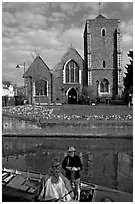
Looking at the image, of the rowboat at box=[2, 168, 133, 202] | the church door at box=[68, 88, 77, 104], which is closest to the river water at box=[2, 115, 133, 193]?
the rowboat at box=[2, 168, 133, 202]

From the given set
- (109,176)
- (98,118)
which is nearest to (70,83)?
(98,118)

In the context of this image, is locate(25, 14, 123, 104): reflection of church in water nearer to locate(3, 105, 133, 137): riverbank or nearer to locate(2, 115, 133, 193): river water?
locate(3, 105, 133, 137): riverbank

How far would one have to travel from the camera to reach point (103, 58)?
4131cm

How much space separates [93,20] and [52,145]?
31.0 meters

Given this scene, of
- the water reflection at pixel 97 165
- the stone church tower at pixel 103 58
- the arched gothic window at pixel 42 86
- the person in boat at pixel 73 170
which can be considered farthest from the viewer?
the arched gothic window at pixel 42 86

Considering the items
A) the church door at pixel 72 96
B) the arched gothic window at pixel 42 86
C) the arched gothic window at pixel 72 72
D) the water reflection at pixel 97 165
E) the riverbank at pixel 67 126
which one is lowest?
the water reflection at pixel 97 165

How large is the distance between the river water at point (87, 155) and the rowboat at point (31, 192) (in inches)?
90.9

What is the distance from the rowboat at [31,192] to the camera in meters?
6.05

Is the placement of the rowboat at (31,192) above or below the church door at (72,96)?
below

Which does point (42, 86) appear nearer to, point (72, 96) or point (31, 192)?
point (72, 96)

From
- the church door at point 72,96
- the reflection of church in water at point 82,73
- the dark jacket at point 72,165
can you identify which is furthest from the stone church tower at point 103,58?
the dark jacket at point 72,165

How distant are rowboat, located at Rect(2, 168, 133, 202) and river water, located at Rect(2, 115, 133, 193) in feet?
7.57

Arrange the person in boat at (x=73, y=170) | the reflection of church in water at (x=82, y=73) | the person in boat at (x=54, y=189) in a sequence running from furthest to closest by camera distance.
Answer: the reflection of church in water at (x=82, y=73) < the person in boat at (x=73, y=170) < the person in boat at (x=54, y=189)

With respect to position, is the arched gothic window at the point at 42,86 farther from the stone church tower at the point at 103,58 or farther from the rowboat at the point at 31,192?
the rowboat at the point at 31,192
